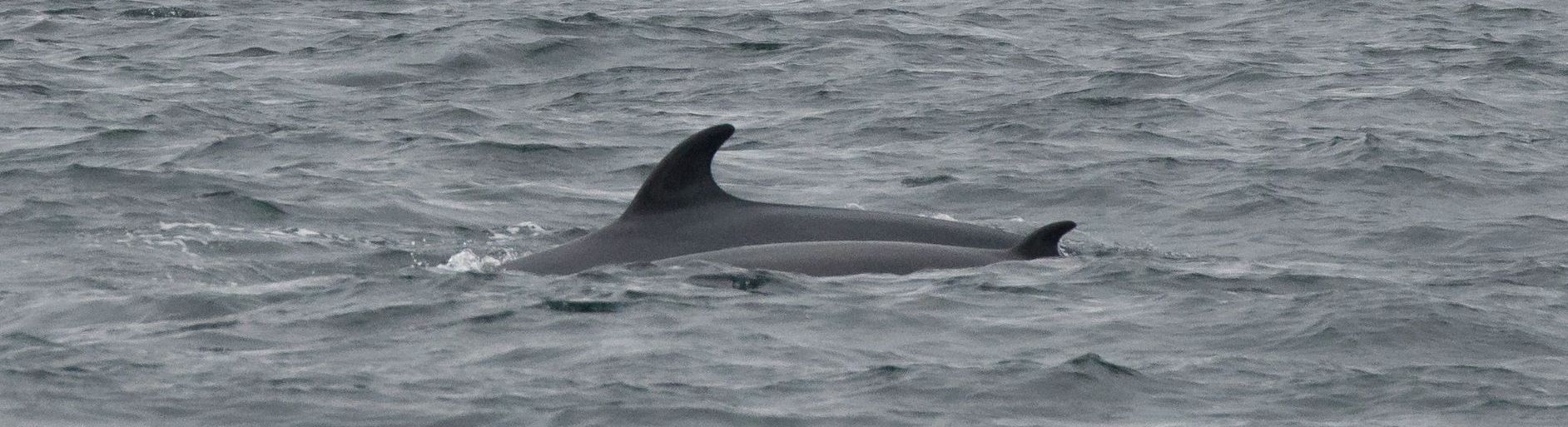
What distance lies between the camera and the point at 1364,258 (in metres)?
13.2

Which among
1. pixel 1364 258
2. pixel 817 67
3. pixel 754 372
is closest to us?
pixel 754 372

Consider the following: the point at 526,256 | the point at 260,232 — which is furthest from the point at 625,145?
the point at 526,256

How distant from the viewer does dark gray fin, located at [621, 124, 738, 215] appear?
11.6m

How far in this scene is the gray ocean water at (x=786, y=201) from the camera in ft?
29.6

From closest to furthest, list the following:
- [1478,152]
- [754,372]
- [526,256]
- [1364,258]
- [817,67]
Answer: [754,372] → [526,256] → [1364,258] → [1478,152] → [817,67]

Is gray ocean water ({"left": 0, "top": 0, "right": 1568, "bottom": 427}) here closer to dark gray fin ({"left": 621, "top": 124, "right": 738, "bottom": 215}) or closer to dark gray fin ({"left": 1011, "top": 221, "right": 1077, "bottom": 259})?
dark gray fin ({"left": 1011, "top": 221, "right": 1077, "bottom": 259})

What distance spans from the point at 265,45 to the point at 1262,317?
1504 cm

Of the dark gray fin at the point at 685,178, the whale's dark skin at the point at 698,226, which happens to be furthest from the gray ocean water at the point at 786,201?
the dark gray fin at the point at 685,178

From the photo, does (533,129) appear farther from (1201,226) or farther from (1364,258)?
(1364,258)

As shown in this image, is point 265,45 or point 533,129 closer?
point 533,129

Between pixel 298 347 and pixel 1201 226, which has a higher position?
pixel 298 347

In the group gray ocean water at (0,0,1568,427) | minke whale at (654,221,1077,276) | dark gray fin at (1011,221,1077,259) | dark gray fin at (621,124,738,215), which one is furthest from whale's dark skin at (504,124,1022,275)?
dark gray fin at (1011,221,1077,259)

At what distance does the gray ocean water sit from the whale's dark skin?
1.02 feet

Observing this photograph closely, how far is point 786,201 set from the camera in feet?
50.5
